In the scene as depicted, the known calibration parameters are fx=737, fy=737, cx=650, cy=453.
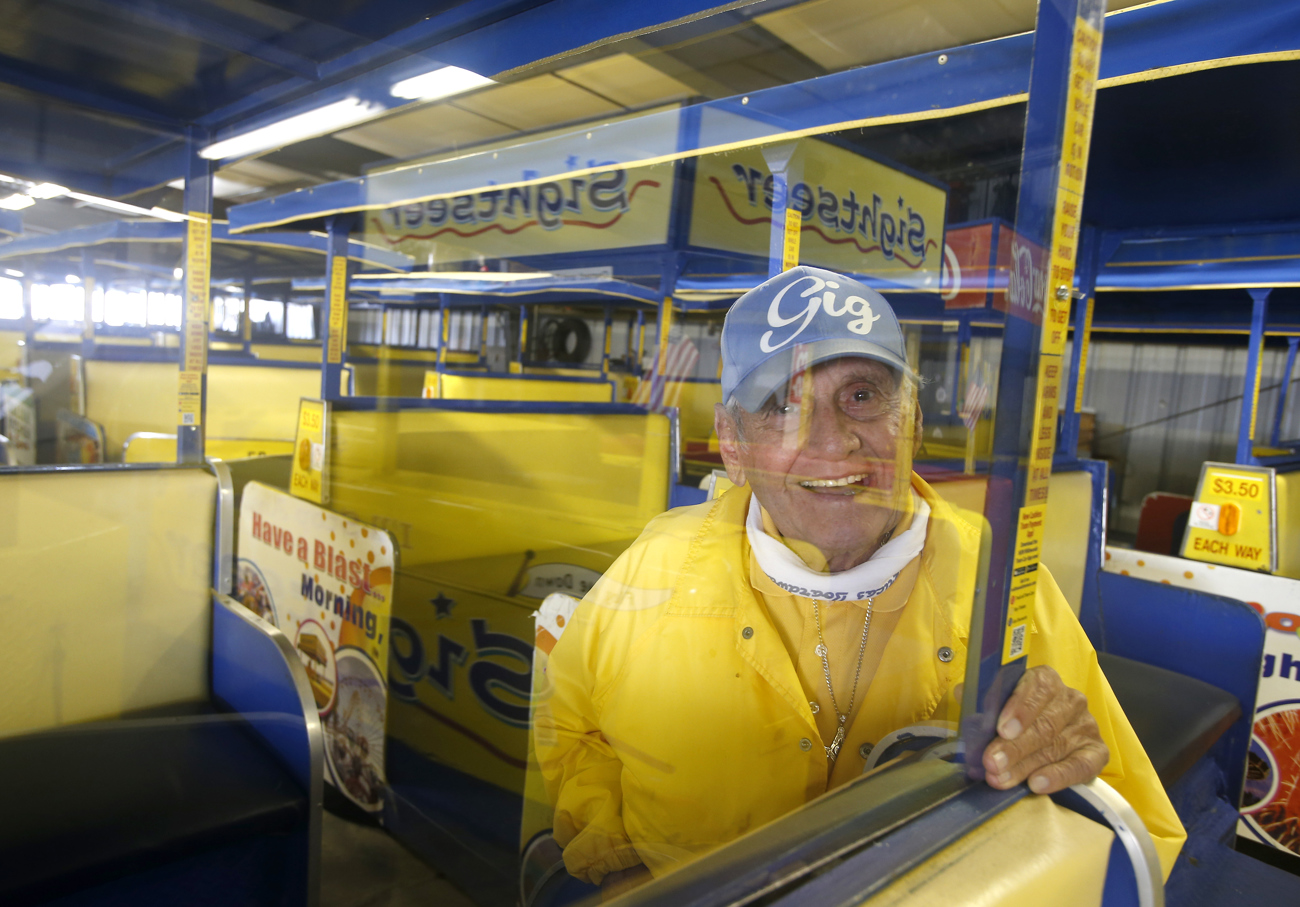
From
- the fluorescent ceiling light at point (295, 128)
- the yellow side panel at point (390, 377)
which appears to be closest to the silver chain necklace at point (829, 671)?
the fluorescent ceiling light at point (295, 128)

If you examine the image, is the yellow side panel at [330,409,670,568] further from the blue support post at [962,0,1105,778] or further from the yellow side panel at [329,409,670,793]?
the blue support post at [962,0,1105,778]

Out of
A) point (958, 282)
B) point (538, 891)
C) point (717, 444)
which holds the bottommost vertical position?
point (538, 891)

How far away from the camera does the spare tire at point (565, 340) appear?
460 inches

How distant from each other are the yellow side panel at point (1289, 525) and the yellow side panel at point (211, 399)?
19.5 feet

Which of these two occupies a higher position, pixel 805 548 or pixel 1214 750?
pixel 805 548

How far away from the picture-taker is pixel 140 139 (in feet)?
8.29

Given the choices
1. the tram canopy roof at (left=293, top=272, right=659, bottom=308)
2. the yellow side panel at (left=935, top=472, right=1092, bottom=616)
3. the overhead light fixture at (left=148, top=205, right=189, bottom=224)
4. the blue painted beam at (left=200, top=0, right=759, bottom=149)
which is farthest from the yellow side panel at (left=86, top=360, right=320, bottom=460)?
the yellow side panel at (left=935, top=472, right=1092, bottom=616)

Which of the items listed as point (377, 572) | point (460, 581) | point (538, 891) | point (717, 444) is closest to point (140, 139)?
point (377, 572)

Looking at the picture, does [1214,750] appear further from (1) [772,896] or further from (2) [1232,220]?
(2) [1232,220]

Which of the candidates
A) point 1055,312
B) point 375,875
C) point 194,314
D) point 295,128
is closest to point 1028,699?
point 1055,312

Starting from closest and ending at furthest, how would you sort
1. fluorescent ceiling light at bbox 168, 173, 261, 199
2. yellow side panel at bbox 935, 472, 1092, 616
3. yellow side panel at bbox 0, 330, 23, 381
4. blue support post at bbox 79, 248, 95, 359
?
yellow side panel at bbox 935, 472, 1092, 616
fluorescent ceiling light at bbox 168, 173, 261, 199
yellow side panel at bbox 0, 330, 23, 381
blue support post at bbox 79, 248, 95, 359

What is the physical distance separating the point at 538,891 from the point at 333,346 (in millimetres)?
3897

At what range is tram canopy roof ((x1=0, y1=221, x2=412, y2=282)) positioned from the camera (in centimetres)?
542

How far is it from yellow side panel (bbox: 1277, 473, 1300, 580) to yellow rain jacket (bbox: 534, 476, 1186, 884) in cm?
321
